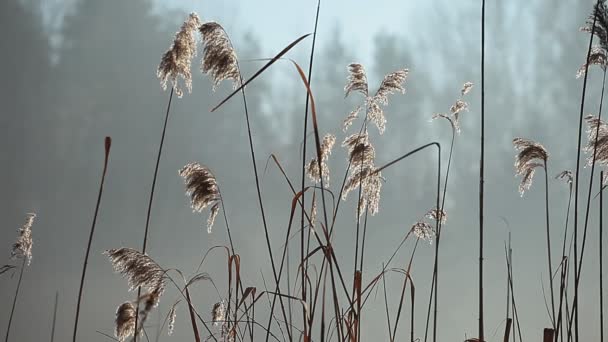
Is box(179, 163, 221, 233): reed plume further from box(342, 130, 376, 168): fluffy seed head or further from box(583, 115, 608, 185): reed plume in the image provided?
box(583, 115, 608, 185): reed plume

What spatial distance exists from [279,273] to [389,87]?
118cm

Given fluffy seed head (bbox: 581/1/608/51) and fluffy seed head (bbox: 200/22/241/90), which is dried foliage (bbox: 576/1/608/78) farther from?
fluffy seed head (bbox: 200/22/241/90)

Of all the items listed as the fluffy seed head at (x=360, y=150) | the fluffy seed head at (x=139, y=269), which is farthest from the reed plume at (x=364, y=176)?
the fluffy seed head at (x=139, y=269)

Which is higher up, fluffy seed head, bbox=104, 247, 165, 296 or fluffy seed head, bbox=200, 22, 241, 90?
fluffy seed head, bbox=200, 22, 241, 90

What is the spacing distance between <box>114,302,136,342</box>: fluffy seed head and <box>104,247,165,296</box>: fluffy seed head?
77 millimetres

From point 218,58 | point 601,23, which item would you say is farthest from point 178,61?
point 601,23

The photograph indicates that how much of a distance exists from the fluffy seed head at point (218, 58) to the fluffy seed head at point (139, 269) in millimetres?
778

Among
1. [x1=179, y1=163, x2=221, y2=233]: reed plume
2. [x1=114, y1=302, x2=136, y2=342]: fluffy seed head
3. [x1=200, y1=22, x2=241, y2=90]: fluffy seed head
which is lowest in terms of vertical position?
[x1=114, y1=302, x2=136, y2=342]: fluffy seed head

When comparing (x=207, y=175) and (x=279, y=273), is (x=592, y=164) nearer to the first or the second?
(x=279, y=273)

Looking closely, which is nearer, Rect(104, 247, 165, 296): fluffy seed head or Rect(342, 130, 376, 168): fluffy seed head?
Rect(104, 247, 165, 296): fluffy seed head

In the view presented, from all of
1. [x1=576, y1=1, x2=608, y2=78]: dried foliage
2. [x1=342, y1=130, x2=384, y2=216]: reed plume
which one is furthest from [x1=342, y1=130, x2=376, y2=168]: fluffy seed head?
[x1=576, y1=1, x2=608, y2=78]: dried foliage

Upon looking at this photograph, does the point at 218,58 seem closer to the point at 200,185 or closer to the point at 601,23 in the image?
the point at 200,185

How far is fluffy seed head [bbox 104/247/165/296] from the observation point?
Result: 7.38ft

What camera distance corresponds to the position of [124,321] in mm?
2271
